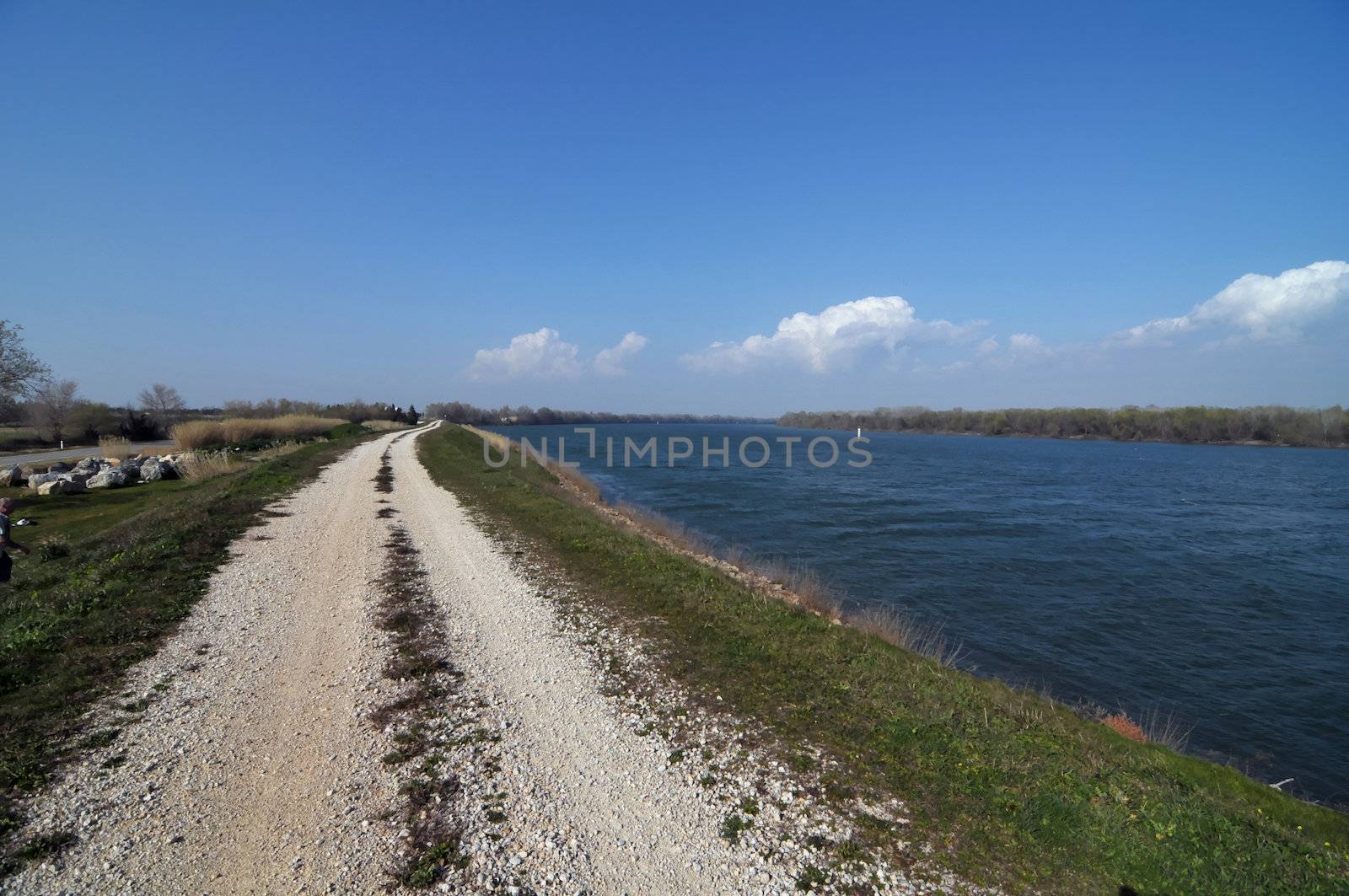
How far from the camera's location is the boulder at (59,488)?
21.3 metres

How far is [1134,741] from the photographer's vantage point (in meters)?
7.17

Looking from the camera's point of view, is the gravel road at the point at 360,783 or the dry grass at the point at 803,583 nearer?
the gravel road at the point at 360,783

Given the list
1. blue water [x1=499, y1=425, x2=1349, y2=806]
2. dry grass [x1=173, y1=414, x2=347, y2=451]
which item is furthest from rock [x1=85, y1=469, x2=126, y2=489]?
blue water [x1=499, y1=425, x2=1349, y2=806]

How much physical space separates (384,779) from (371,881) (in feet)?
3.83

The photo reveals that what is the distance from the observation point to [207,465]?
Result: 27.1 metres

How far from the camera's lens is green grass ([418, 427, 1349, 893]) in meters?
4.55

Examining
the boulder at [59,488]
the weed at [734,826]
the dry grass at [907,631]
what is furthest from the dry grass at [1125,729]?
the boulder at [59,488]

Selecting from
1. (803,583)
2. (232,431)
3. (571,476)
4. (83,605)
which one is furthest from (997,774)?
(232,431)

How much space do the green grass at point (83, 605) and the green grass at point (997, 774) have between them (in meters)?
6.03

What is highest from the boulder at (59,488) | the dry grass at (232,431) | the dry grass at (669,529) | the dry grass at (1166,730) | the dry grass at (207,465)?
the dry grass at (232,431)

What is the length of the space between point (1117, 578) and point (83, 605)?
81.6 ft

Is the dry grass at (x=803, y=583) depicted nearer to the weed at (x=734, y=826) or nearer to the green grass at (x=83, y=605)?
the weed at (x=734, y=826)

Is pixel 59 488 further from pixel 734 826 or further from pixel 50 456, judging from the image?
pixel 734 826

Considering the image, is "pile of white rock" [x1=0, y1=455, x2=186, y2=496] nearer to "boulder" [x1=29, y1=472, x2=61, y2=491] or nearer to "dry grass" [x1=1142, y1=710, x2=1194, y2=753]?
"boulder" [x1=29, y1=472, x2=61, y2=491]
